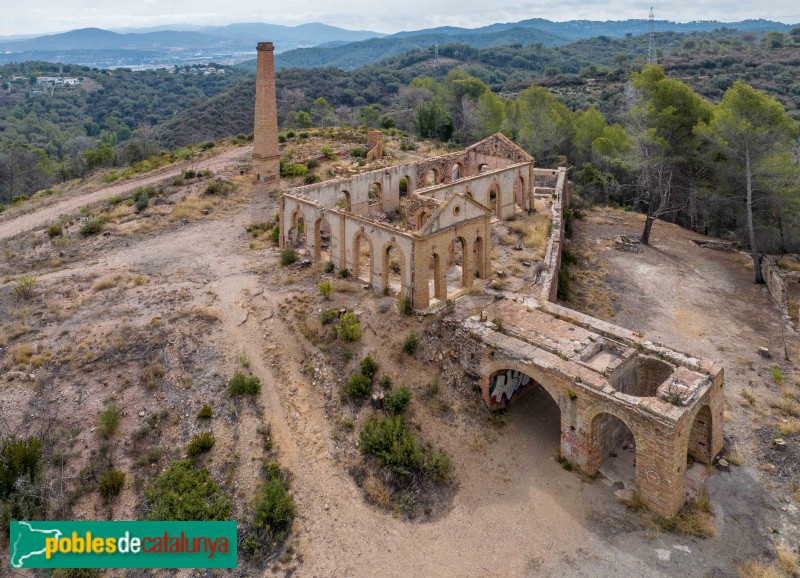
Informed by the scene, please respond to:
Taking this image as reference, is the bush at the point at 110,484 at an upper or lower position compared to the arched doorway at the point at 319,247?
lower

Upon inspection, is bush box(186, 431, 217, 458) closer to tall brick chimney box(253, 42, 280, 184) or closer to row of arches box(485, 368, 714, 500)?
row of arches box(485, 368, 714, 500)

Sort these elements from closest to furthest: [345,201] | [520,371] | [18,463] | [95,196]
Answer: [18,463] → [520,371] → [345,201] → [95,196]

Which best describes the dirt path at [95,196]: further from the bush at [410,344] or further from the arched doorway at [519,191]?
the bush at [410,344]

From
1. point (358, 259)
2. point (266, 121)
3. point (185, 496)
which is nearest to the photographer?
point (185, 496)

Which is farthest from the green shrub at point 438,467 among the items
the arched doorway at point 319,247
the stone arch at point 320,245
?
the arched doorway at point 319,247

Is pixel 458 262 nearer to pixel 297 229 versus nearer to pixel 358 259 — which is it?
pixel 358 259

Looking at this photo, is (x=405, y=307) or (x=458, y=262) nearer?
(x=405, y=307)

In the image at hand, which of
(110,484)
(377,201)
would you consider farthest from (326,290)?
(377,201)
